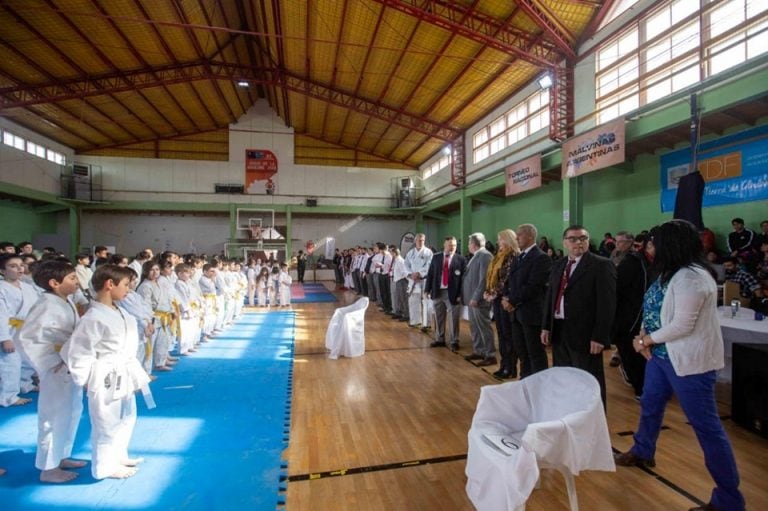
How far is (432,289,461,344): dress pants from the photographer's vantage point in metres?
5.54

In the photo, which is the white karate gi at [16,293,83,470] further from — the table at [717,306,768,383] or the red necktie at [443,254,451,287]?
the table at [717,306,768,383]

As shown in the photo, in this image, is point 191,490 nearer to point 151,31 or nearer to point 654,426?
point 654,426

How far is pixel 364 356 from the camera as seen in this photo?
5.22m

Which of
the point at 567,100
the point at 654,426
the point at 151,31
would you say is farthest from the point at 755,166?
the point at 151,31

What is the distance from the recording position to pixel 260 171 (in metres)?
18.9

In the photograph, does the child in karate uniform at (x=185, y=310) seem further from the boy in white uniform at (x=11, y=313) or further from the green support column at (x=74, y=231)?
the green support column at (x=74, y=231)

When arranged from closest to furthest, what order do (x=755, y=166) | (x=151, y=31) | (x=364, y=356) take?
(x=364, y=356) → (x=755, y=166) → (x=151, y=31)

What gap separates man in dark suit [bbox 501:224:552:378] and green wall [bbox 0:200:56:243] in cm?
1780

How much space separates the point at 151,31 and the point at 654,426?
13466 mm

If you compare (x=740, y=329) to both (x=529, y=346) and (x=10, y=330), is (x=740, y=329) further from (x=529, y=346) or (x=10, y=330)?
(x=10, y=330)

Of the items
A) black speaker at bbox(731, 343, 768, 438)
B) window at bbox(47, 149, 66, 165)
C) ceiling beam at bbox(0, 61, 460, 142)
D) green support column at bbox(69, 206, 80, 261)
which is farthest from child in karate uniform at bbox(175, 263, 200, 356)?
window at bbox(47, 149, 66, 165)

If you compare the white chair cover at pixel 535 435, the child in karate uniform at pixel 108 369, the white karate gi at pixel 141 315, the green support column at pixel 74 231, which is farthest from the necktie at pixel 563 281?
the green support column at pixel 74 231

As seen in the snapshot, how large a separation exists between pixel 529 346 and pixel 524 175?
740 cm

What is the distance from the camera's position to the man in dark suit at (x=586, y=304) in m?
2.67
